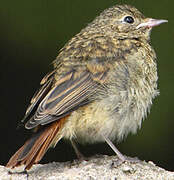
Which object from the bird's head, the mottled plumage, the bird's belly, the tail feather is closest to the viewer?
the tail feather

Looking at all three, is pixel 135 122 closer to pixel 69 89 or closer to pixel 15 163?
pixel 69 89

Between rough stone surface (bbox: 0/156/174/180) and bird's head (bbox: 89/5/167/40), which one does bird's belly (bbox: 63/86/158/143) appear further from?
bird's head (bbox: 89/5/167/40)

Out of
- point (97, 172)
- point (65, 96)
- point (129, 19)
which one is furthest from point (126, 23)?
point (97, 172)

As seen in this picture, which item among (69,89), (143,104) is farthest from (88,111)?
(143,104)

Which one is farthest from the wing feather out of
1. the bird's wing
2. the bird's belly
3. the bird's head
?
the bird's head

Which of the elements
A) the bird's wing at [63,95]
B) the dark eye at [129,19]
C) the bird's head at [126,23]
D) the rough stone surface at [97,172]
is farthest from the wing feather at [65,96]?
the dark eye at [129,19]

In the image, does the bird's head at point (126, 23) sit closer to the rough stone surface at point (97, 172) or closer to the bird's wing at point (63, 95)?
the bird's wing at point (63, 95)

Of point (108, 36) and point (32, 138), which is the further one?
point (108, 36)

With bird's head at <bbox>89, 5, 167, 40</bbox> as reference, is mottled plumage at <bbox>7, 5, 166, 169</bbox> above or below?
below
